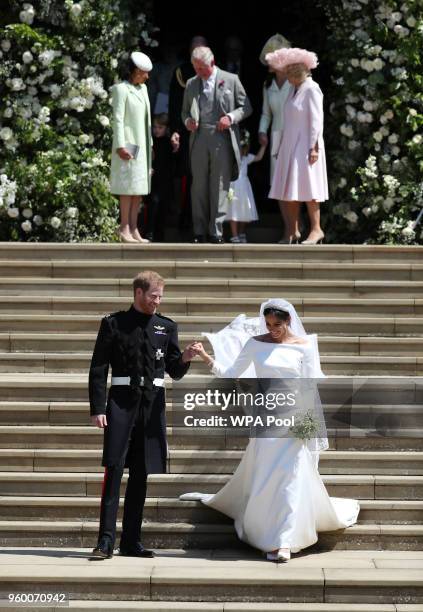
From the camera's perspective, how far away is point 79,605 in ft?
26.9

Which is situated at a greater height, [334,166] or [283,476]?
[334,166]

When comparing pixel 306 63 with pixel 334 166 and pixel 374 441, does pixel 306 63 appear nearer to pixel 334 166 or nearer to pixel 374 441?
pixel 334 166

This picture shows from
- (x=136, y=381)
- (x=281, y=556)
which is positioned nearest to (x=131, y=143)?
(x=136, y=381)

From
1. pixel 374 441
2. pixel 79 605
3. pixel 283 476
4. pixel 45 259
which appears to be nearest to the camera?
pixel 79 605

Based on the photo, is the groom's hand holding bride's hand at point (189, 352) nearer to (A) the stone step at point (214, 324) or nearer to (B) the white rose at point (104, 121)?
(A) the stone step at point (214, 324)

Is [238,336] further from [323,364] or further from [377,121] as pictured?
[377,121]

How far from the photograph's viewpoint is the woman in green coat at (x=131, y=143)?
42.1 feet

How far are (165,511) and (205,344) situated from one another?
74.0 inches

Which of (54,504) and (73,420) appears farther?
(73,420)

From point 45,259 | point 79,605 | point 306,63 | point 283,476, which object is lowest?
point 79,605

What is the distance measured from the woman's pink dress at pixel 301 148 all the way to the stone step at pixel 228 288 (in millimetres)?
1425

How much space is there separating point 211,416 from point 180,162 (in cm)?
578

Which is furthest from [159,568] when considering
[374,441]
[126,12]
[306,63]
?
[126,12]

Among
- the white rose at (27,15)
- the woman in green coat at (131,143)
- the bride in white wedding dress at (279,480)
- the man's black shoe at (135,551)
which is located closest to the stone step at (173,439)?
the bride in white wedding dress at (279,480)
